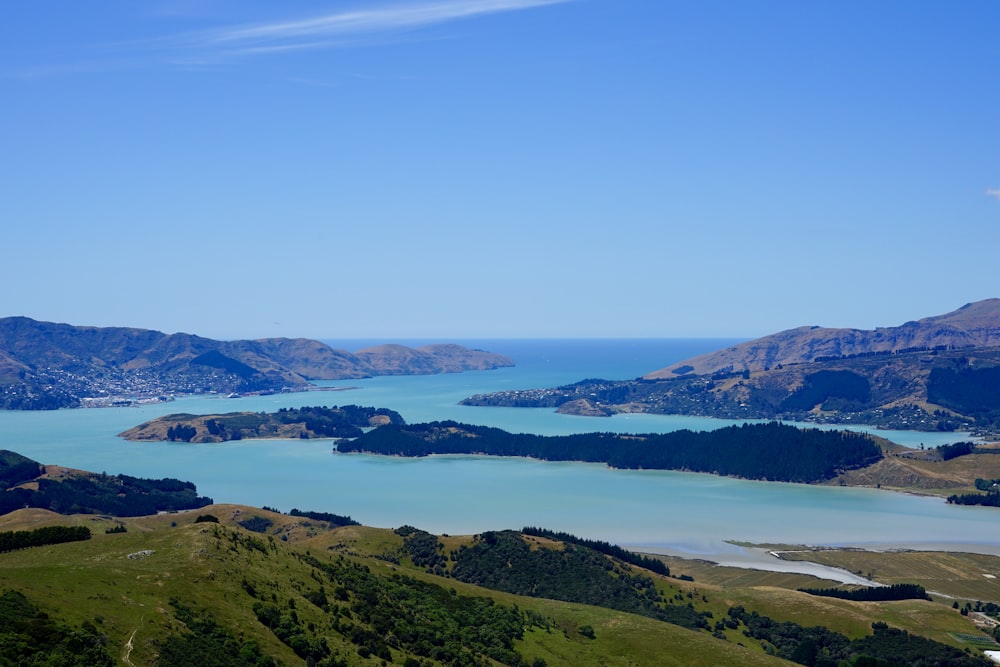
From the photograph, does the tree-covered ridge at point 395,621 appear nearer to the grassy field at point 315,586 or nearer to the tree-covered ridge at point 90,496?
the grassy field at point 315,586

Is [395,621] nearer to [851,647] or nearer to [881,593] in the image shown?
[851,647]

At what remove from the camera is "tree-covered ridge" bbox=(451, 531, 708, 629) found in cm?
11188

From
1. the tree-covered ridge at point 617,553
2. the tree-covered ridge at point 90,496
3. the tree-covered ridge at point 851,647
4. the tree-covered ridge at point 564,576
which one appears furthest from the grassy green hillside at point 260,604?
the tree-covered ridge at point 90,496

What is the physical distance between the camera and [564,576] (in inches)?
4766

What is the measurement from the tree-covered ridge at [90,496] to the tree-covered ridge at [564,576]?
265 ft

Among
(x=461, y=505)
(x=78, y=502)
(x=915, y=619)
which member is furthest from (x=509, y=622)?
(x=78, y=502)

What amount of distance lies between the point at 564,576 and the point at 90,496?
342 feet

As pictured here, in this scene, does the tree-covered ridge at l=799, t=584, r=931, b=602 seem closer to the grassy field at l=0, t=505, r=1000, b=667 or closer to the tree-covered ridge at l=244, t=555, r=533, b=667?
the grassy field at l=0, t=505, r=1000, b=667

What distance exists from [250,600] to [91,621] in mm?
14745

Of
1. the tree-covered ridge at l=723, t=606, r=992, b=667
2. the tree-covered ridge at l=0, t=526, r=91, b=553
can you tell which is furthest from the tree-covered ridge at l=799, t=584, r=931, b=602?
the tree-covered ridge at l=0, t=526, r=91, b=553

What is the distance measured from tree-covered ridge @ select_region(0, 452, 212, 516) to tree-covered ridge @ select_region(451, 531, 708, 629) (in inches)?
3178

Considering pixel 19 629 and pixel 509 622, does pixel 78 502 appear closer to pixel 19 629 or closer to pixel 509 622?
pixel 509 622

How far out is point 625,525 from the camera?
17412cm

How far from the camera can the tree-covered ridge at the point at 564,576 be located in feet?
367
